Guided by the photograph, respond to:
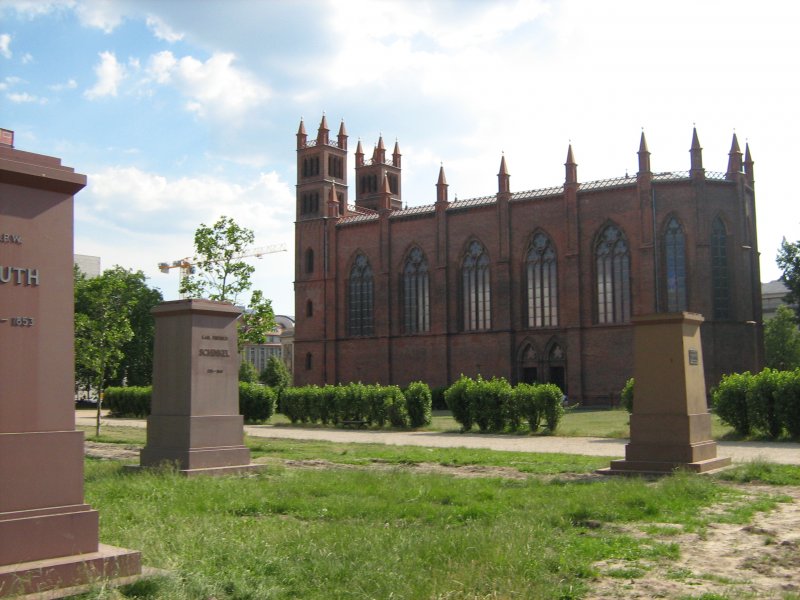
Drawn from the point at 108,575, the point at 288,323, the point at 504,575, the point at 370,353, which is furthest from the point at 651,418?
the point at 288,323

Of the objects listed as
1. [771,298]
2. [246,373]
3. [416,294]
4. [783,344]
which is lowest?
[246,373]

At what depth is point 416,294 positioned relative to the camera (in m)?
55.9

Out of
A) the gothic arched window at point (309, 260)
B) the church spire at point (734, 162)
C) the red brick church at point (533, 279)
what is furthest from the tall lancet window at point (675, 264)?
the gothic arched window at point (309, 260)

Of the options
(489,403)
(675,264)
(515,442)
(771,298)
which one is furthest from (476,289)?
(771,298)

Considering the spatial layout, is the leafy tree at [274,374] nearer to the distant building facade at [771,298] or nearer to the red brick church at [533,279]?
the red brick church at [533,279]

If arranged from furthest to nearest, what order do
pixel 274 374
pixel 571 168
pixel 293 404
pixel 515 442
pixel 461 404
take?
1. pixel 274 374
2. pixel 571 168
3. pixel 293 404
4. pixel 461 404
5. pixel 515 442

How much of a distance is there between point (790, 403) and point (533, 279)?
101ft

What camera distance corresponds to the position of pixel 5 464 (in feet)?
19.0

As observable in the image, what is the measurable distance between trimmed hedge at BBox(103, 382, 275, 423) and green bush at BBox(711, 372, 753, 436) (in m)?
18.3

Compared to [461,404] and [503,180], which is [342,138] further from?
[461,404]

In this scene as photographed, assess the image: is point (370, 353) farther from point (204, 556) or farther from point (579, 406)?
point (204, 556)

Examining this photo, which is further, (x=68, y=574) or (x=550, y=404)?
(x=550, y=404)

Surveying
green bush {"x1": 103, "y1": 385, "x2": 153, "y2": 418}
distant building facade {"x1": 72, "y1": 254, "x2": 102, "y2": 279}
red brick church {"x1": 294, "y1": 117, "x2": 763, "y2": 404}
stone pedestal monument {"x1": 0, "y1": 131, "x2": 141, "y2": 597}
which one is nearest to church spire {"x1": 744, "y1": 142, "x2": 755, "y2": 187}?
red brick church {"x1": 294, "y1": 117, "x2": 763, "y2": 404}

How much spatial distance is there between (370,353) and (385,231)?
8561mm
